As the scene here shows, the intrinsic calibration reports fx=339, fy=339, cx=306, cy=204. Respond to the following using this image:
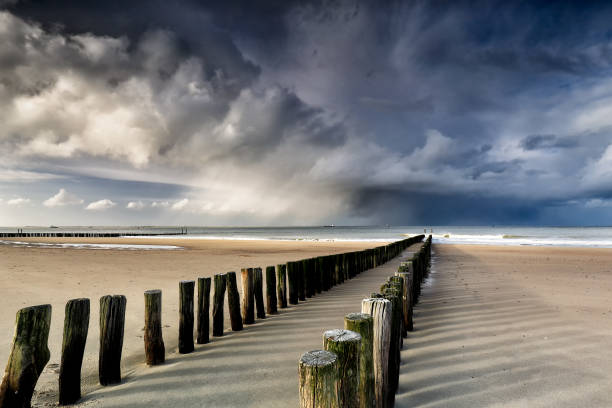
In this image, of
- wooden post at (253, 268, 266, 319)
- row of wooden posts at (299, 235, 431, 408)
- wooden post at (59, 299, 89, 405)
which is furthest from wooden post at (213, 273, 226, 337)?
row of wooden posts at (299, 235, 431, 408)

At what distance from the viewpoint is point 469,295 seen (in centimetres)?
811

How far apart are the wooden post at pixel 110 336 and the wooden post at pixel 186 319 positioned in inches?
33.2

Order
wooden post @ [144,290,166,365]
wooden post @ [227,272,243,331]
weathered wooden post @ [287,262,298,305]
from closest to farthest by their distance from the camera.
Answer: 1. wooden post @ [144,290,166,365]
2. wooden post @ [227,272,243,331]
3. weathered wooden post @ [287,262,298,305]

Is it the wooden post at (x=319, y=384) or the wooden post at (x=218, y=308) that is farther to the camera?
the wooden post at (x=218, y=308)

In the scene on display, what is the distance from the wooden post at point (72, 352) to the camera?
3.20 meters

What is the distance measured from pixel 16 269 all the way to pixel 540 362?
1555 cm

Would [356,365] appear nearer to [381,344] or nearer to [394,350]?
[381,344]

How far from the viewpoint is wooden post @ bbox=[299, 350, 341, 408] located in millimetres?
2002

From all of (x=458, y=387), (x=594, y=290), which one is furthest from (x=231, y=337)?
(x=594, y=290)

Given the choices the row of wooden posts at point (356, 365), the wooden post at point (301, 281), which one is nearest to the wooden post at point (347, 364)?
the row of wooden posts at point (356, 365)

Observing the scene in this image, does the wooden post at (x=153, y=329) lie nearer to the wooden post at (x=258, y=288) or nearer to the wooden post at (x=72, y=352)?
the wooden post at (x=72, y=352)

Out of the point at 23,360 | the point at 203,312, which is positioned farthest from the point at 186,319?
the point at 23,360

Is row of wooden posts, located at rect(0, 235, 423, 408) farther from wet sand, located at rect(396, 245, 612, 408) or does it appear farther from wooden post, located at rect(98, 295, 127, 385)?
wet sand, located at rect(396, 245, 612, 408)

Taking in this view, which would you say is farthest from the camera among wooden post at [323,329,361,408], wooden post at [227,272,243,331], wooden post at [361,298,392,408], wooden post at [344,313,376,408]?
wooden post at [227,272,243,331]
